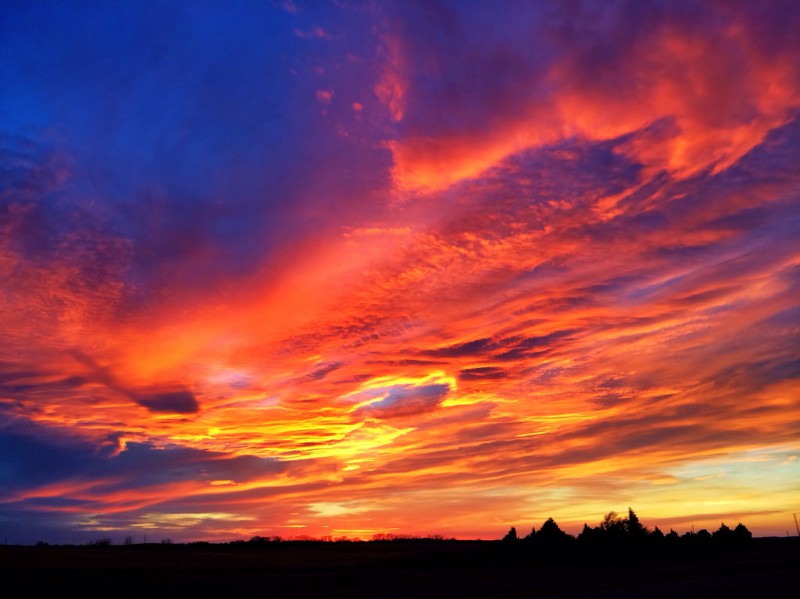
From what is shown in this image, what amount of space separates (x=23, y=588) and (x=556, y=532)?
6442 centimetres

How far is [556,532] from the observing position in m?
85.1

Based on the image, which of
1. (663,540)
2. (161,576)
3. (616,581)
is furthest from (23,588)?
(663,540)

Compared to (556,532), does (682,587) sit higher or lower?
lower

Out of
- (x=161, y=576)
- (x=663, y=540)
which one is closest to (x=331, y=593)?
(x=161, y=576)

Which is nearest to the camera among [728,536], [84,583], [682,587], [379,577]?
[682,587]

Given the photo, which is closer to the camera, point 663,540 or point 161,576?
point 161,576

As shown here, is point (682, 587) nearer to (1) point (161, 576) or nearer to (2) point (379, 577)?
(2) point (379, 577)

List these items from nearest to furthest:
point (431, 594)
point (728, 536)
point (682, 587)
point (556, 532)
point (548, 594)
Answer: point (548, 594) → point (431, 594) → point (682, 587) → point (556, 532) → point (728, 536)

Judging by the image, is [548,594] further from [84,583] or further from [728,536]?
[728,536]

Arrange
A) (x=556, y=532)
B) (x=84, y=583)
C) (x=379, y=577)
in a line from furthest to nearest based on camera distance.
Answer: (x=556, y=532), (x=379, y=577), (x=84, y=583)

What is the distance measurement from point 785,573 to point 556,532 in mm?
40991

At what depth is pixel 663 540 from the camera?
93.6 metres

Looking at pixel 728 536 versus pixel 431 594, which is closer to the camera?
pixel 431 594

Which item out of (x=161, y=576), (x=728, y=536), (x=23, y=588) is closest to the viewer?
(x=23, y=588)
